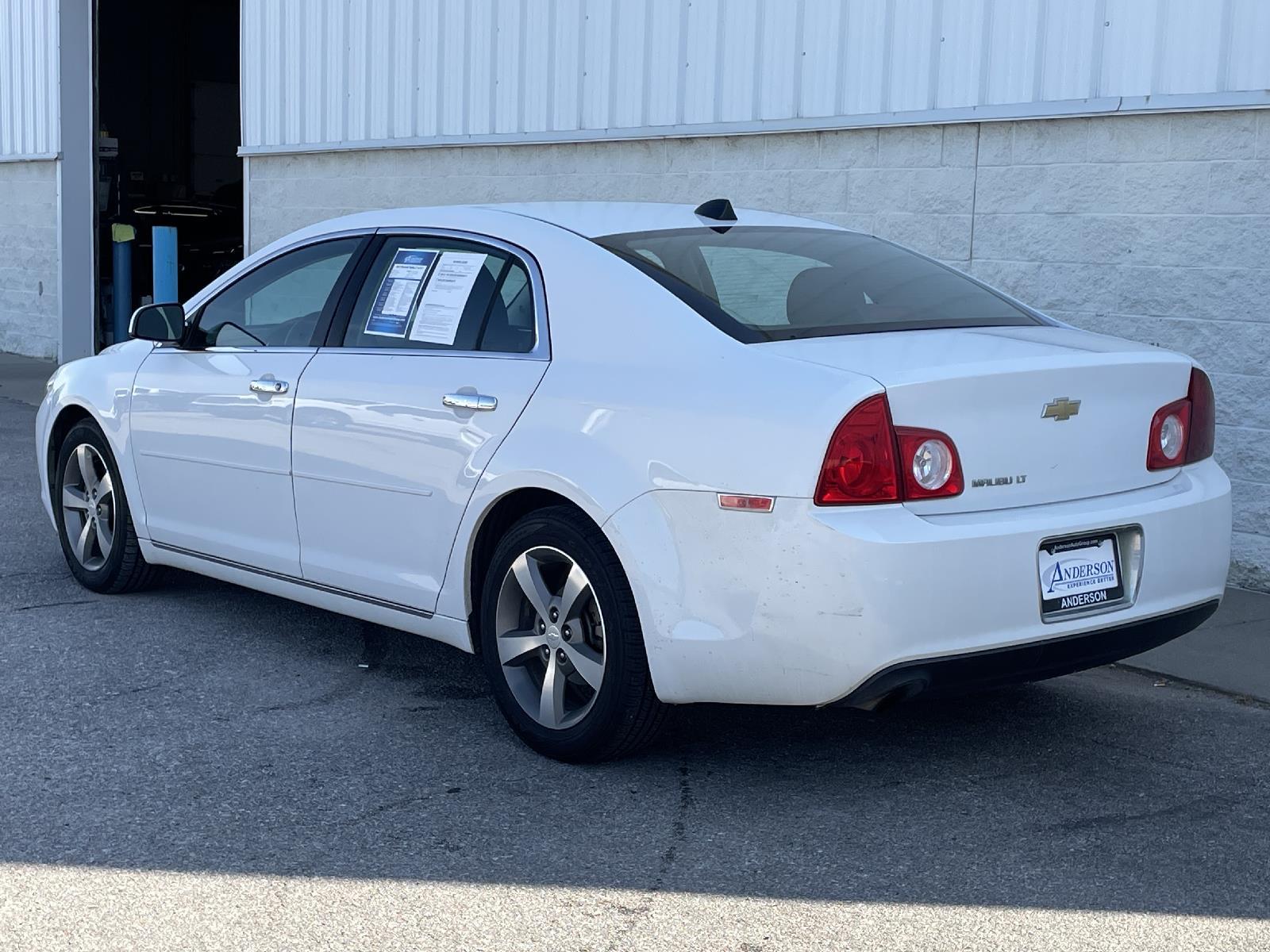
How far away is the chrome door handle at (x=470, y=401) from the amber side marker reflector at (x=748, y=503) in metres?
0.92

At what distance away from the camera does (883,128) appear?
28.3 ft

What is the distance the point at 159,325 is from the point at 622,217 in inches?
75.7

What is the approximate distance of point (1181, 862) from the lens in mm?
3898

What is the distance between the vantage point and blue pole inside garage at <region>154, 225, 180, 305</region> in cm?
1786

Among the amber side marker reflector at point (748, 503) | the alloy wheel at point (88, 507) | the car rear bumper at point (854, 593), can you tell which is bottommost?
the alloy wheel at point (88, 507)

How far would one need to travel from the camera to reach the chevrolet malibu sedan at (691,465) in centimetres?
390

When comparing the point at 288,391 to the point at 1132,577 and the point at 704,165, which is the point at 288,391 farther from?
the point at 704,165

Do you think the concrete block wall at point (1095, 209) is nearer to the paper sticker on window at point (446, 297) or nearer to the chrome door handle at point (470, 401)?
the paper sticker on window at point (446, 297)

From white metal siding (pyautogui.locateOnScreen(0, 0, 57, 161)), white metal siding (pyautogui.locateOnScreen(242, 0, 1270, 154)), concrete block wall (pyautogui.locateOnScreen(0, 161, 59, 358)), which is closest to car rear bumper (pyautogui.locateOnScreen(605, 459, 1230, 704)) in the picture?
white metal siding (pyautogui.locateOnScreen(242, 0, 1270, 154))

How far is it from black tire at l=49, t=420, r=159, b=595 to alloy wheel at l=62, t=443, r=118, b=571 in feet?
0.04

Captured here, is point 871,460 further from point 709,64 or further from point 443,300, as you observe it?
point 709,64

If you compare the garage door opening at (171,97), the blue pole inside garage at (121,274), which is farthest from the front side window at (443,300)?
the garage door opening at (171,97)

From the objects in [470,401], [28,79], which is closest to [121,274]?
[28,79]

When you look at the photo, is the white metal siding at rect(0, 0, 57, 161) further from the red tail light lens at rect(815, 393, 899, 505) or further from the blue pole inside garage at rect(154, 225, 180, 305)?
the red tail light lens at rect(815, 393, 899, 505)
